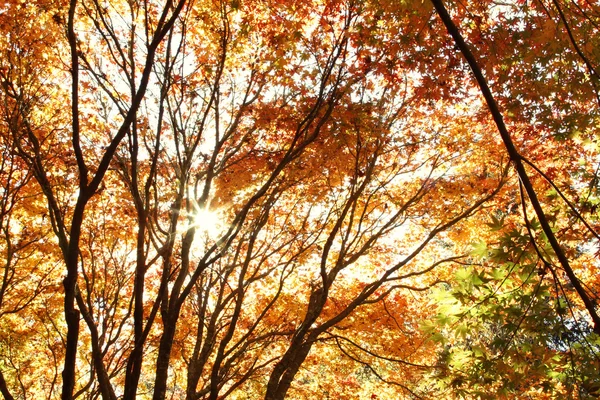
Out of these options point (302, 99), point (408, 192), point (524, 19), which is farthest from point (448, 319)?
point (408, 192)

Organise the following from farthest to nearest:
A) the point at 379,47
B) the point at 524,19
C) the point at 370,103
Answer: the point at 370,103 → the point at 379,47 → the point at 524,19

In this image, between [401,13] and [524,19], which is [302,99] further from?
[524,19]

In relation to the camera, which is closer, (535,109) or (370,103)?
(535,109)

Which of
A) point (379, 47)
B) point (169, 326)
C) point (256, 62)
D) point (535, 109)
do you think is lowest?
point (169, 326)

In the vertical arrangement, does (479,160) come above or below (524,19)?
above

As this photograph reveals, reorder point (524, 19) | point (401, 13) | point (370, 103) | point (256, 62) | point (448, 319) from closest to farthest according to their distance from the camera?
point (448, 319)
point (524, 19)
point (401, 13)
point (370, 103)
point (256, 62)

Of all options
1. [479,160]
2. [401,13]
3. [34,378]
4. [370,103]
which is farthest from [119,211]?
[34,378]

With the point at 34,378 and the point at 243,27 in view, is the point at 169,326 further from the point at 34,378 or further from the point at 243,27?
the point at 34,378

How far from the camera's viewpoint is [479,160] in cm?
788

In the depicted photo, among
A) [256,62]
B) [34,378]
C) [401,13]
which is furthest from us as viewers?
[34,378]

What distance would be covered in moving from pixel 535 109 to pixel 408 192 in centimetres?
327

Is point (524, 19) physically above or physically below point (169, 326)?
above

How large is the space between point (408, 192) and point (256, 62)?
3.55 metres

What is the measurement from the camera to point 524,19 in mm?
4535
